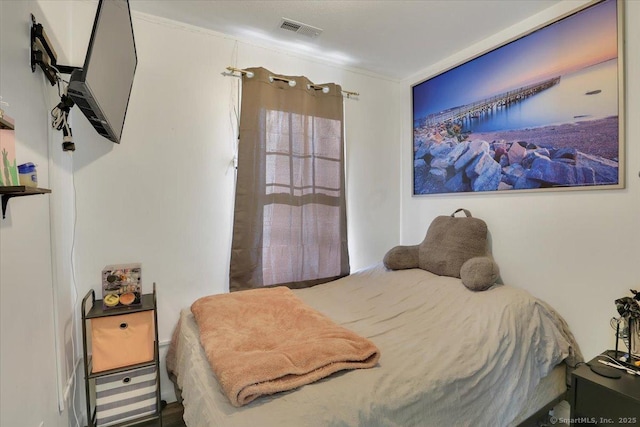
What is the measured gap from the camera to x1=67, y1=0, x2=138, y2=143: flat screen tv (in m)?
1.01

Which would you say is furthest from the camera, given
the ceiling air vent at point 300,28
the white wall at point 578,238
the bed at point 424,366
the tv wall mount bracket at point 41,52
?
the ceiling air vent at point 300,28

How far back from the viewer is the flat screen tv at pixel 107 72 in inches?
39.6

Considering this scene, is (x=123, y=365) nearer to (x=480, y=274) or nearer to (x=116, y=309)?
(x=116, y=309)

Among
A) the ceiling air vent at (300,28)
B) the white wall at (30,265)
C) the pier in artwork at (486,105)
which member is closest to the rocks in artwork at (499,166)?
the pier in artwork at (486,105)

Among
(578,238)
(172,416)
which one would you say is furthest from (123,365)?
(578,238)

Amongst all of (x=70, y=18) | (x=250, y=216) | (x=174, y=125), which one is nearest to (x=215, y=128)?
(x=174, y=125)

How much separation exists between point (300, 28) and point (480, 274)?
6.86 ft

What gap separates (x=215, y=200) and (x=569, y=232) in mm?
2350

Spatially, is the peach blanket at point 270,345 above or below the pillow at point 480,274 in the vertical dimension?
below

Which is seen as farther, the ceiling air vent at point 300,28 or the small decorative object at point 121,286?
the ceiling air vent at point 300,28

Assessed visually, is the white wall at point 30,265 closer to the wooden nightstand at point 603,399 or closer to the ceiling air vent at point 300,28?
the ceiling air vent at point 300,28

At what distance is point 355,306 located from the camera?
196 centimetres

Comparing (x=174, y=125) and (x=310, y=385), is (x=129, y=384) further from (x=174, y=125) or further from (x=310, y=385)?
(x=174, y=125)

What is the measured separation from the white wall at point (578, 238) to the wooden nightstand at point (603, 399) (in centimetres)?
35
